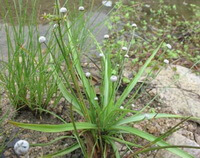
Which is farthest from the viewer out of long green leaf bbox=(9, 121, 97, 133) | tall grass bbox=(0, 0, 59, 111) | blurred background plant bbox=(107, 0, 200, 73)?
blurred background plant bbox=(107, 0, 200, 73)

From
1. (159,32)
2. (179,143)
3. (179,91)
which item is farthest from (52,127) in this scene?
(159,32)

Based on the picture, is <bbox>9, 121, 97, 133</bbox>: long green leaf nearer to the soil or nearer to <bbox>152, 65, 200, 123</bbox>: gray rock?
the soil

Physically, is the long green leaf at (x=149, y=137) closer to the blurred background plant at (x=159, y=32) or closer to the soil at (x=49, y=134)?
the soil at (x=49, y=134)

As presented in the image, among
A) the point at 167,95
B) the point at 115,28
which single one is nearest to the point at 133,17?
the point at 115,28

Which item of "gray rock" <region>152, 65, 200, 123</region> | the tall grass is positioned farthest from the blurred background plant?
the tall grass

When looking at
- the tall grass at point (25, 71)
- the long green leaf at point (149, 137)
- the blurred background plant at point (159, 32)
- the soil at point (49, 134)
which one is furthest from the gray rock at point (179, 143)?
the blurred background plant at point (159, 32)

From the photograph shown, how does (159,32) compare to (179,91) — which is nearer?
(179,91)

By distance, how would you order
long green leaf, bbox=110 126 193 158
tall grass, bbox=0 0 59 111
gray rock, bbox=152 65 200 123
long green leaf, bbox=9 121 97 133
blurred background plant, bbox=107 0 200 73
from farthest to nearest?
blurred background plant, bbox=107 0 200 73 → gray rock, bbox=152 65 200 123 → tall grass, bbox=0 0 59 111 → long green leaf, bbox=110 126 193 158 → long green leaf, bbox=9 121 97 133

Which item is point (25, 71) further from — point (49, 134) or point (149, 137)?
point (149, 137)

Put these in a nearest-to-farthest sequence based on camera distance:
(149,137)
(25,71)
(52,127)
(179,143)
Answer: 1. (52,127)
2. (149,137)
3. (25,71)
4. (179,143)
